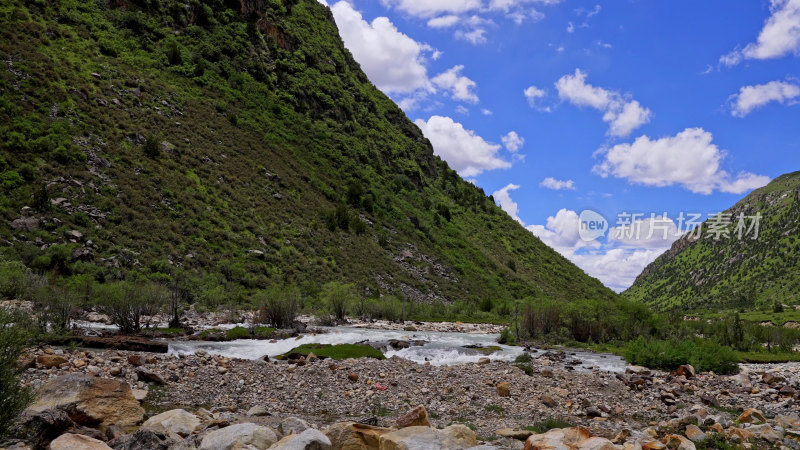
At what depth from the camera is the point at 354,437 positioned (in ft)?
31.9

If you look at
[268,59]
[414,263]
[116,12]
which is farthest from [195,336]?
[268,59]

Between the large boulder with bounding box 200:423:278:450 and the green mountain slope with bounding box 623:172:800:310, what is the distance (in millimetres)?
116262

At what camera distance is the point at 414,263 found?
218 ft

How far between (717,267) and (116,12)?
558 feet

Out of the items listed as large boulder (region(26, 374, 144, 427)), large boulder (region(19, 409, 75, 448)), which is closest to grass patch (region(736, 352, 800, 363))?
large boulder (region(26, 374, 144, 427))

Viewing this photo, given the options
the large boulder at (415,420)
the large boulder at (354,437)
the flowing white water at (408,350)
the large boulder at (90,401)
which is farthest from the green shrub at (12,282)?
the large boulder at (415,420)

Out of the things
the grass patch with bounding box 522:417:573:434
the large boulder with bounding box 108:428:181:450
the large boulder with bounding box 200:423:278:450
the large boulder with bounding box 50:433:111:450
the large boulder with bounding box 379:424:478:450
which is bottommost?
the grass patch with bounding box 522:417:573:434

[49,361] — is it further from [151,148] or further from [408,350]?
[151,148]

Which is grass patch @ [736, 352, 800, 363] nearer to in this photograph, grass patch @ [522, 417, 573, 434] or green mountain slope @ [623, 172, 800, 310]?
grass patch @ [522, 417, 573, 434]

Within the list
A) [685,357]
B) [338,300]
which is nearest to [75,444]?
[685,357]

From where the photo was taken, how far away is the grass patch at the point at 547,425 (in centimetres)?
1352

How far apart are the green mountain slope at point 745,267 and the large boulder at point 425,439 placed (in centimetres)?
11360

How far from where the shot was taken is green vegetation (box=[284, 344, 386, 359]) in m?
22.3

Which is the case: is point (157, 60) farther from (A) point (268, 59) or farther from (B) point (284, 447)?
(B) point (284, 447)
